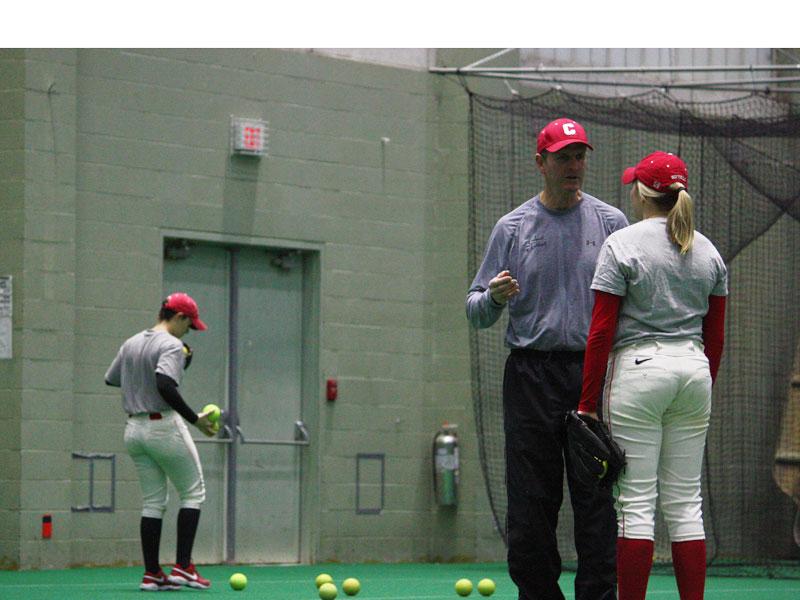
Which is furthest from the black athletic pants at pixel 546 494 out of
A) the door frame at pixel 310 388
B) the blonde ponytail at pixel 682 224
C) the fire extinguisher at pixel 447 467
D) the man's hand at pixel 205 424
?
the fire extinguisher at pixel 447 467

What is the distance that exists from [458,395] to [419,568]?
6.16 ft

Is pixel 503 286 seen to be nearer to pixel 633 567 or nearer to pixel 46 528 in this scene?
pixel 633 567

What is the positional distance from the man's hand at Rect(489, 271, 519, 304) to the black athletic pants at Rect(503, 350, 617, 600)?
356mm

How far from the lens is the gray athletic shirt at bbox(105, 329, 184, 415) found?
32.4 feet

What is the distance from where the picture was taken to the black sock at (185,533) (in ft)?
33.0

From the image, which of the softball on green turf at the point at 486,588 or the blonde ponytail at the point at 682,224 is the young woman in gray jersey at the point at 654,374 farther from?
the softball on green turf at the point at 486,588

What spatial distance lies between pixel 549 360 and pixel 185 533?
4655 mm

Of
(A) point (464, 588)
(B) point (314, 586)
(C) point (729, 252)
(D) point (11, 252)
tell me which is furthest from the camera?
(C) point (729, 252)

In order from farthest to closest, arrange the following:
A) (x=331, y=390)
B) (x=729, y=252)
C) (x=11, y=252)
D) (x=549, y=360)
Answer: (x=331, y=390), (x=729, y=252), (x=11, y=252), (x=549, y=360)

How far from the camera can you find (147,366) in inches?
392

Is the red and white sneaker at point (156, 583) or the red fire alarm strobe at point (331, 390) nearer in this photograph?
the red and white sneaker at point (156, 583)

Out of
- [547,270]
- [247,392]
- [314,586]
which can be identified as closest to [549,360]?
[547,270]

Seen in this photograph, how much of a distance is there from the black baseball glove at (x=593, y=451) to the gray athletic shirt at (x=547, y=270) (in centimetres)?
46

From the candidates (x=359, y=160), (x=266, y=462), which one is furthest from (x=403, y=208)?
(x=266, y=462)
